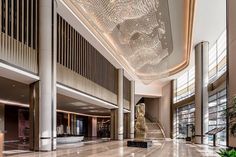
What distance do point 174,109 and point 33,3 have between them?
26.1 m

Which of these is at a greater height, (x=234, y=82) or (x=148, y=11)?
(x=148, y=11)

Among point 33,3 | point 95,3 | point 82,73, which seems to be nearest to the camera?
point 95,3

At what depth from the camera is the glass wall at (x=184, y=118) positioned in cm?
2989

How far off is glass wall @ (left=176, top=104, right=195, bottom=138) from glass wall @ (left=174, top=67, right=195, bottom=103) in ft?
3.57

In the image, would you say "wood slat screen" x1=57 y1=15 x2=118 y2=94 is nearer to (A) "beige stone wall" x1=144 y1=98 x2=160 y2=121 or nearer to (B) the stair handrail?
(B) the stair handrail

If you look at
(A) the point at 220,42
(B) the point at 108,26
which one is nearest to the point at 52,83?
(B) the point at 108,26

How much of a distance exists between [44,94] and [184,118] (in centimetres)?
2250

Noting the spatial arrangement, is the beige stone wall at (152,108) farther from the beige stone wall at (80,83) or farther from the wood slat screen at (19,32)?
the wood slat screen at (19,32)

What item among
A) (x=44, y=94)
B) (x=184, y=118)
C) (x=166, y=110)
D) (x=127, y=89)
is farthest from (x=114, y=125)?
(x=166, y=110)

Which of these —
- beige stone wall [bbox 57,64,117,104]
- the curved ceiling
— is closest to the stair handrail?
beige stone wall [bbox 57,64,117,104]

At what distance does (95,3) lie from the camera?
33.3ft

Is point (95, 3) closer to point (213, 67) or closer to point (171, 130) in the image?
point (213, 67)

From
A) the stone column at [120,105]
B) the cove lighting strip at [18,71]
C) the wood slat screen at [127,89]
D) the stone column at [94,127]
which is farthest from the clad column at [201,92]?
the stone column at [94,127]

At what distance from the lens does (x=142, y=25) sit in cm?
1332
